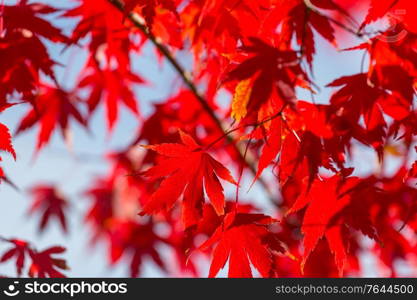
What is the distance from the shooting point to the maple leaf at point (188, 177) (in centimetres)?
103

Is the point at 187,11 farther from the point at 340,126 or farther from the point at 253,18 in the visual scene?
the point at 340,126

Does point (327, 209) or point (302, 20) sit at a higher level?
point (302, 20)

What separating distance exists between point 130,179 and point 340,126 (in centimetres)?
159

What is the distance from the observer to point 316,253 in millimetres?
2160

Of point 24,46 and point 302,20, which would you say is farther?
point 24,46

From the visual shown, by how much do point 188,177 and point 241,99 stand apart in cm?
23

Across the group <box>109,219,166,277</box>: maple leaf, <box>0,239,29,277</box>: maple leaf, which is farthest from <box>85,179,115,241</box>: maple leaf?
<box>0,239,29,277</box>: maple leaf

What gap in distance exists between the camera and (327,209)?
42.9 inches

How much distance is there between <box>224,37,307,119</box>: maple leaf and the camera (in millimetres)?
883

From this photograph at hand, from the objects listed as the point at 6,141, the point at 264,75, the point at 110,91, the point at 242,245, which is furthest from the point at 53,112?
the point at 264,75

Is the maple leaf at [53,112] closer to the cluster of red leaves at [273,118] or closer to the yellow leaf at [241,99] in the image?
the cluster of red leaves at [273,118]

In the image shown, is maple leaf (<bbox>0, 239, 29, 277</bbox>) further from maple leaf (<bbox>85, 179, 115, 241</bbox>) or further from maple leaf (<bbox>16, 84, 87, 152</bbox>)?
maple leaf (<bbox>85, 179, 115, 241</bbox>)

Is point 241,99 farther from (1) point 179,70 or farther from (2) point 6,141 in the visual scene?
(1) point 179,70

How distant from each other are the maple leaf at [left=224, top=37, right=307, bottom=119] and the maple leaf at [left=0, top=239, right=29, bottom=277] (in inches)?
27.8
